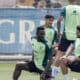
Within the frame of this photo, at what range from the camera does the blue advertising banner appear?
14.1 meters

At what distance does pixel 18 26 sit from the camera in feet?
46.6

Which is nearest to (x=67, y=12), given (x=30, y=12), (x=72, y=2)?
(x=72, y=2)

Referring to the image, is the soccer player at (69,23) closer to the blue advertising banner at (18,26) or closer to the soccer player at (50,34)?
the soccer player at (50,34)

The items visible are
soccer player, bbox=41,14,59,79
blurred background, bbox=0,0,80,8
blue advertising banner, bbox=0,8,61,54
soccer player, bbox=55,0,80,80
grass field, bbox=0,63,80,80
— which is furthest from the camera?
blurred background, bbox=0,0,80,8

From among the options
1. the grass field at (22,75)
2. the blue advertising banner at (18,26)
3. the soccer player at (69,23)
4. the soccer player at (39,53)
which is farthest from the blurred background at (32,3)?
the soccer player at (39,53)

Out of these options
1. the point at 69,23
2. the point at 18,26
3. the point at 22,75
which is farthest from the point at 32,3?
the point at 69,23

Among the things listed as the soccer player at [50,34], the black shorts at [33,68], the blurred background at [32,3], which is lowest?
the black shorts at [33,68]

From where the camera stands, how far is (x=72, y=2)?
10.6 metres

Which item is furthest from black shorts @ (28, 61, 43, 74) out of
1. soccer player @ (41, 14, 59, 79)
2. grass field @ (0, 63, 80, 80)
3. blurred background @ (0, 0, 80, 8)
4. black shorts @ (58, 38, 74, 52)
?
blurred background @ (0, 0, 80, 8)

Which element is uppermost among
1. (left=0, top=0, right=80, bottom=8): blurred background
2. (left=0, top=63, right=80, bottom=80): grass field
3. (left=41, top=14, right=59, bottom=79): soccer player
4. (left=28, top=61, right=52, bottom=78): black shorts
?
(left=41, top=14, right=59, bottom=79): soccer player

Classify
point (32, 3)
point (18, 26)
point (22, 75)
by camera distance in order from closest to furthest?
point (22, 75) < point (18, 26) < point (32, 3)

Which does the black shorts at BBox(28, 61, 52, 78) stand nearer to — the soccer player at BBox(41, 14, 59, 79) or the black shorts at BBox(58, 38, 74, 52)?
the soccer player at BBox(41, 14, 59, 79)

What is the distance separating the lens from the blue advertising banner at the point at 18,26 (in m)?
14.1

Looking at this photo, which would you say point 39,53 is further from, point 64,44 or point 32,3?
point 32,3
